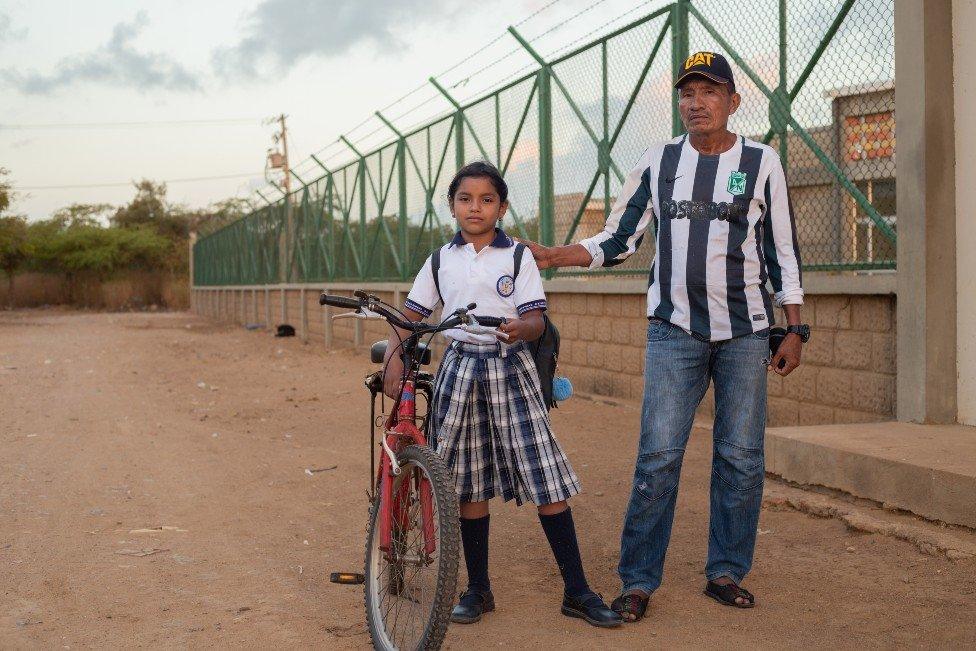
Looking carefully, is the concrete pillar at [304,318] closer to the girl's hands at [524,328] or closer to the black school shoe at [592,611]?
the black school shoe at [592,611]

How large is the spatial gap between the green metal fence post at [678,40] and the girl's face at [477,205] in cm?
477

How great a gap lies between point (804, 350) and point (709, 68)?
138 inches

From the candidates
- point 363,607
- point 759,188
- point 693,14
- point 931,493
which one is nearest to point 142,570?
point 363,607

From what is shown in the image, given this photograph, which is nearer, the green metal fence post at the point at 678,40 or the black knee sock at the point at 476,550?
the black knee sock at the point at 476,550

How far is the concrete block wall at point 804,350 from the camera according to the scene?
230 inches

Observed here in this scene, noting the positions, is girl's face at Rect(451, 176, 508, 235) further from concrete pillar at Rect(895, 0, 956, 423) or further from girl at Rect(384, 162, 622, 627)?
concrete pillar at Rect(895, 0, 956, 423)

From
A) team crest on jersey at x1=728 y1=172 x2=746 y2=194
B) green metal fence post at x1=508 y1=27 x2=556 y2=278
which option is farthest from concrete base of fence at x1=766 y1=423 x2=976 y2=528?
green metal fence post at x1=508 y1=27 x2=556 y2=278

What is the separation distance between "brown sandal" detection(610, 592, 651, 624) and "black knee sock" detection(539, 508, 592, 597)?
119mm

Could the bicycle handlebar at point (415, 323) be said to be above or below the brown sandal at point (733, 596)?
above

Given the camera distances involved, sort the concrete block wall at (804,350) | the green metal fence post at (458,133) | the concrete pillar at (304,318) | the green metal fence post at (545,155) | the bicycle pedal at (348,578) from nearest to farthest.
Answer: the bicycle pedal at (348,578)
the concrete block wall at (804,350)
the green metal fence post at (545,155)
the green metal fence post at (458,133)
the concrete pillar at (304,318)

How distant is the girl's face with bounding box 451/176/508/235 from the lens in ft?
10.9

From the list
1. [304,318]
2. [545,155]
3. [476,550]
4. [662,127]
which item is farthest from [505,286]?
[304,318]

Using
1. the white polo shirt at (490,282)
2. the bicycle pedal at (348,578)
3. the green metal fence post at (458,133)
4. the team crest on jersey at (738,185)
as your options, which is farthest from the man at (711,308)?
the green metal fence post at (458,133)

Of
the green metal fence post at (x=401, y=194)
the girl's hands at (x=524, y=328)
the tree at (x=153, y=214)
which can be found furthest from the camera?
the tree at (x=153, y=214)
